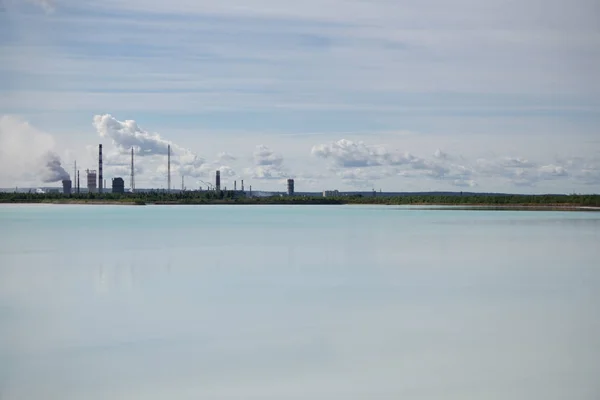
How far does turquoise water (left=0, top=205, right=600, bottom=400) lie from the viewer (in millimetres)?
6195

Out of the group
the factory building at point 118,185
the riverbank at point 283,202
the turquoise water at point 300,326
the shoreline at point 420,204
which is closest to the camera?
the turquoise water at point 300,326

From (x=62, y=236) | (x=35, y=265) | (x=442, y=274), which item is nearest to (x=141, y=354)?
(x=442, y=274)

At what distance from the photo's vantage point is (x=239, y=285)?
11.5 m

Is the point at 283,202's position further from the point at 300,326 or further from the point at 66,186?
the point at 300,326

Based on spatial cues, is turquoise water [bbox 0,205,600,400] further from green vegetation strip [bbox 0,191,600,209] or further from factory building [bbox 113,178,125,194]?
factory building [bbox 113,178,125,194]

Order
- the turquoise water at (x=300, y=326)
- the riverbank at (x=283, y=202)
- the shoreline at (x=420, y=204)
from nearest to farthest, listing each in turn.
→ 1. the turquoise water at (x=300, y=326)
2. the shoreline at (x=420, y=204)
3. the riverbank at (x=283, y=202)

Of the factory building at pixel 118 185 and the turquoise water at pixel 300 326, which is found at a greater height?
the factory building at pixel 118 185

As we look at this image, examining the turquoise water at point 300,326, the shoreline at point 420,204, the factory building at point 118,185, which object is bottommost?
the turquoise water at point 300,326

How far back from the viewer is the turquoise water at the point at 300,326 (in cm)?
620

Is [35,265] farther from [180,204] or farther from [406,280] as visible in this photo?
[180,204]

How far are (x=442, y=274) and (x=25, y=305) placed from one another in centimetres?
668

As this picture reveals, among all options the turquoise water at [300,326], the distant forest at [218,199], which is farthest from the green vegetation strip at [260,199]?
the turquoise water at [300,326]

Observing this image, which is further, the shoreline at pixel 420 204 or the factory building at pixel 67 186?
the factory building at pixel 67 186

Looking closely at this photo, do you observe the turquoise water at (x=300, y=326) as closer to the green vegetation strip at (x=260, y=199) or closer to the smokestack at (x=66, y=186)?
the green vegetation strip at (x=260, y=199)
